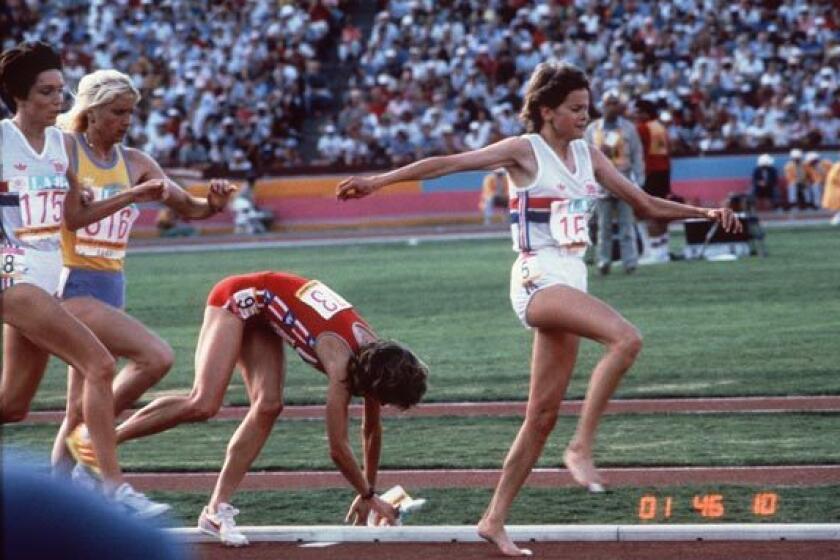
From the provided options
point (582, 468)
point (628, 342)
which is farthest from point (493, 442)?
point (628, 342)

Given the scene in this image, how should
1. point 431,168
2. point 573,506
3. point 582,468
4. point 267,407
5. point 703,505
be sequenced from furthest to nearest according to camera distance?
point 573,506, point 703,505, point 582,468, point 267,407, point 431,168

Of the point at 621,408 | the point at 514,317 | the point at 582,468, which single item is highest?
the point at 582,468

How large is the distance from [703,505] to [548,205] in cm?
167

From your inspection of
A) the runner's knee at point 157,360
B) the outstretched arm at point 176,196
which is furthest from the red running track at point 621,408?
the runner's knee at point 157,360

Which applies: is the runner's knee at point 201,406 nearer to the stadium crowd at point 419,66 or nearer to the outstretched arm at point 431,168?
the outstretched arm at point 431,168

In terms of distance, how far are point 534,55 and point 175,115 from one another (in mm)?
8544

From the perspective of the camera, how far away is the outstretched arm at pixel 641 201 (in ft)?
23.5

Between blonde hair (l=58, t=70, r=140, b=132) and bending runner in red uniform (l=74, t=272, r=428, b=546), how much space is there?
3.04ft

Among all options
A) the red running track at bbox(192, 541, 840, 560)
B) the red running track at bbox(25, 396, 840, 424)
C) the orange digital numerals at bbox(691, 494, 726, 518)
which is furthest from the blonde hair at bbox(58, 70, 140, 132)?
the red running track at bbox(25, 396, 840, 424)

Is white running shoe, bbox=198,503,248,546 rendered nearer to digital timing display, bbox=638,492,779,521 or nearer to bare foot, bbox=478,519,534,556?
bare foot, bbox=478,519,534,556

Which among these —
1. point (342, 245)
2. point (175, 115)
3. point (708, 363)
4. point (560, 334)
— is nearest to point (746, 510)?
point (560, 334)

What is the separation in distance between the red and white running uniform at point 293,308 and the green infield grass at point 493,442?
2434mm

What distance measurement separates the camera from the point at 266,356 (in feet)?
23.8

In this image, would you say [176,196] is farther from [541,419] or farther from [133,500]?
[541,419]
